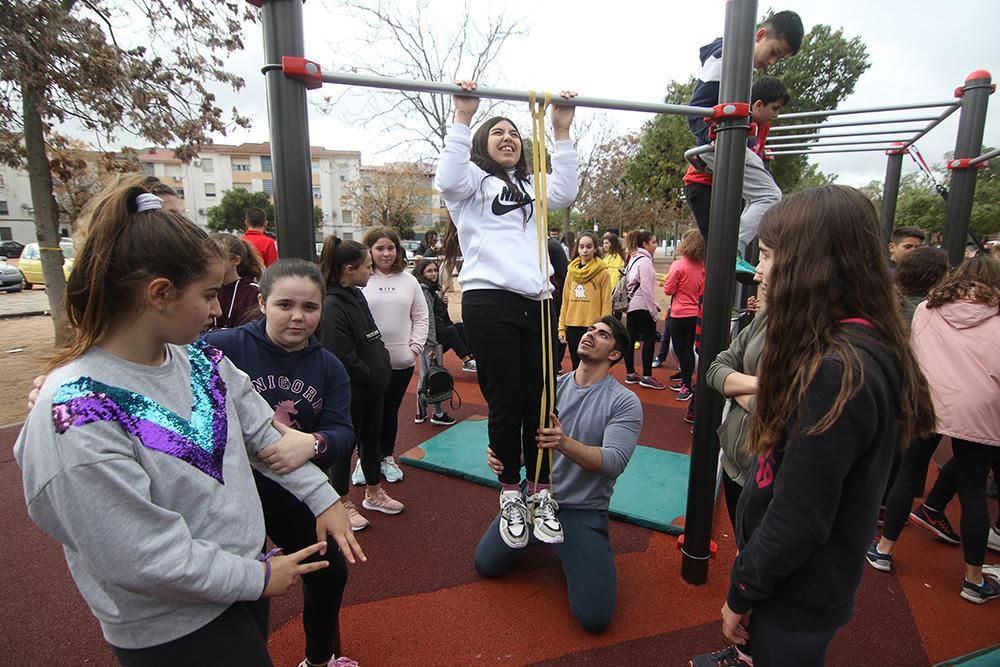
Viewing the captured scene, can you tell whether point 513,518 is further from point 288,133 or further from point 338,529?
point 288,133

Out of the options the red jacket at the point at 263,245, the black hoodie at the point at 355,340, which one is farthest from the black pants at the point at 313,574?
the red jacket at the point at 263,245

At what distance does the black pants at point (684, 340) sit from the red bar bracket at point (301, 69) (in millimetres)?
4624

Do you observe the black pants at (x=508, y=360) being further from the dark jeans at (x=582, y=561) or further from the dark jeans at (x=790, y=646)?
the dark jeans at (x=790, y=646)

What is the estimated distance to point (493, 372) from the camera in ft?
6.86

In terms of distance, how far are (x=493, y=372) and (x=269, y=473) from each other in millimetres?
891

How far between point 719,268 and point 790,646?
1.50m

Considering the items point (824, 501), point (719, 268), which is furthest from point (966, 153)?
point (824, 501)

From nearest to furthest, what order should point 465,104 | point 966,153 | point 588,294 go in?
point 465,104 → point 966,153 → point 588,294

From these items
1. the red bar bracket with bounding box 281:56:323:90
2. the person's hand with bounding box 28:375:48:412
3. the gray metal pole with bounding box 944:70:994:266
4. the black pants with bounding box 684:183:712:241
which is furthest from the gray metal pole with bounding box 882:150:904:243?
the person's hand with bounding box 28:375:48:412

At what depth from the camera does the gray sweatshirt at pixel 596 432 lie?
8.24 ft

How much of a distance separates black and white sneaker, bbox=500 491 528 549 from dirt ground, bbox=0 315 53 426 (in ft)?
10.4

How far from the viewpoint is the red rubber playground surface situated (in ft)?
7.18

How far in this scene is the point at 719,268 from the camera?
234 cm

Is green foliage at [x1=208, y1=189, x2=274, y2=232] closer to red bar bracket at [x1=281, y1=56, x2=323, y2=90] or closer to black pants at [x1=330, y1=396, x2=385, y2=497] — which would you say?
black pants at [x1=330, y1=396, x2=385, y2=497]
